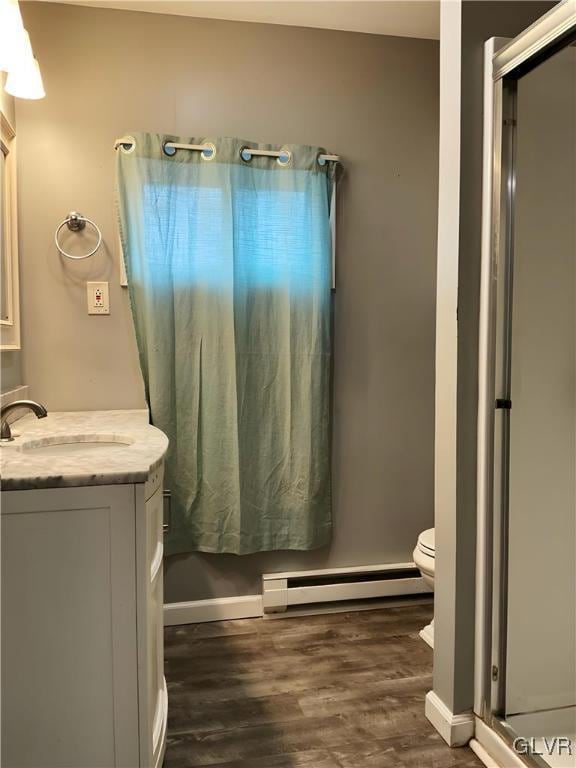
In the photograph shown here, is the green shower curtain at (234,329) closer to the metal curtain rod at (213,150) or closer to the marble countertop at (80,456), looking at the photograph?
the metal curtain rod at (213,150)

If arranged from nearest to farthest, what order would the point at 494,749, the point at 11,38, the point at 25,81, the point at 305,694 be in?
the point at 494,749 < the point at 11,38 < the point at 25,81 < the point at 305,694

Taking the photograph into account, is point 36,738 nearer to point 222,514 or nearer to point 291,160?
point 222,514

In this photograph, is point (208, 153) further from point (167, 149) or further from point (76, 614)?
point (76, 614)

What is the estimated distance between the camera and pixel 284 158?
7.69 feet

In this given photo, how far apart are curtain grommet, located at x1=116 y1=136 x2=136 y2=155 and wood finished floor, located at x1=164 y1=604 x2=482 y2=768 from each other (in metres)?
1.99

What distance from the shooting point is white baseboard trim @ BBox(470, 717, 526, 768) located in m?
1.46

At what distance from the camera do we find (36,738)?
1195 millimetres

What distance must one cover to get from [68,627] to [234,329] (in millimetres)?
1368

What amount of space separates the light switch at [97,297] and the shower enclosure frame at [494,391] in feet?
4.91

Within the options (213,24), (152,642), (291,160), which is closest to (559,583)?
(152,642)

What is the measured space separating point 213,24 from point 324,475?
1.99 m

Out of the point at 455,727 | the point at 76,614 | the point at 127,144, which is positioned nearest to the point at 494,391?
the point at 455,727

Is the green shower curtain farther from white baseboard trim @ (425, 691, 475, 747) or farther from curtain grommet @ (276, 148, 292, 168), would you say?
white baseboard trim @ (425, 691, 475, 747)

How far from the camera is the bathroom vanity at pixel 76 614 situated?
3.84ft
